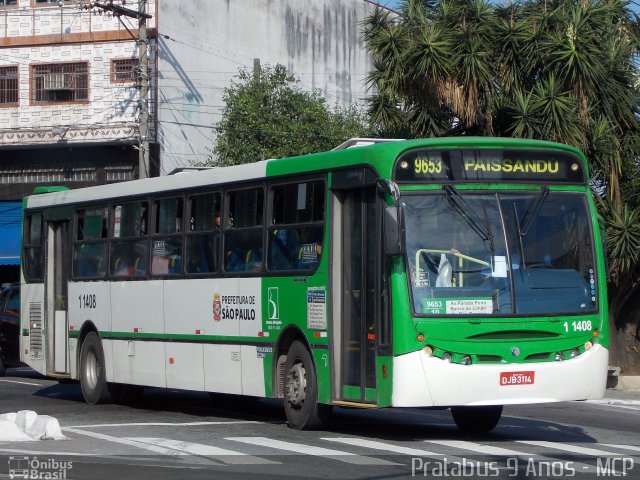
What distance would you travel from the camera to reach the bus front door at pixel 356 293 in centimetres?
1209

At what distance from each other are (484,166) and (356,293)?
1.87 meters

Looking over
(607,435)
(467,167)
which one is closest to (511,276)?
(467,167)

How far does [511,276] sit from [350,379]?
2.04 metres

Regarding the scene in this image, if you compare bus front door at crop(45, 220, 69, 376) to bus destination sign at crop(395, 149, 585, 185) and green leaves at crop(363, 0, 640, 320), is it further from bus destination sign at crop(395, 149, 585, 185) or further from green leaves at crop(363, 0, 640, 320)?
bus destination sign at crop(395, 149, 585, 185)

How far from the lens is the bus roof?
12.0m

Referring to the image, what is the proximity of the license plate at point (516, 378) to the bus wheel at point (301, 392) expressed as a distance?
87.7 inches

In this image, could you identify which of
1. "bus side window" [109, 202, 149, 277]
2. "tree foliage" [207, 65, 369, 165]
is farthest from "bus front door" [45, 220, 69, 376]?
"tree foliage" [207, 65, 369, 165]

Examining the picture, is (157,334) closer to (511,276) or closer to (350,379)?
(350,379)

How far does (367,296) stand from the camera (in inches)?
481

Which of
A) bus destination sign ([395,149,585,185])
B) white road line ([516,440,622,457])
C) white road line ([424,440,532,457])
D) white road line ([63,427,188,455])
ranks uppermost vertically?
bus destination sign ([395,149,585,185])

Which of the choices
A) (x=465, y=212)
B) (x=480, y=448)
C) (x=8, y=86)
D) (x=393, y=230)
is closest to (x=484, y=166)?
(x=465, y=212)

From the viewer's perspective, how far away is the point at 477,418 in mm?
13203

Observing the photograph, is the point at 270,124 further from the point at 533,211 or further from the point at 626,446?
the point at 626,446

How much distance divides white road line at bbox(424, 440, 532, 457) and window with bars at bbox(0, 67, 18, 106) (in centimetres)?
2713
